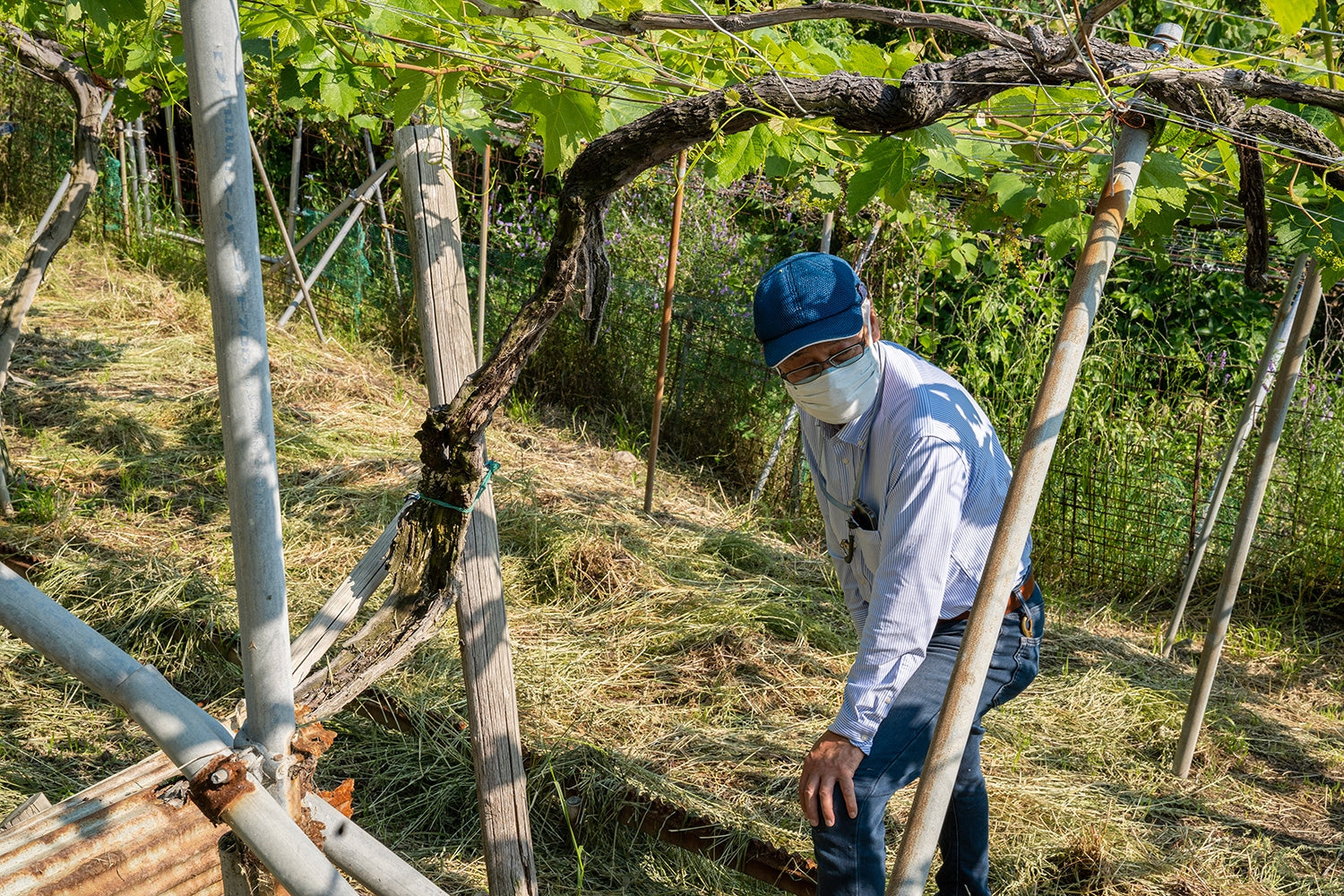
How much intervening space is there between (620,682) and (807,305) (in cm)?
215

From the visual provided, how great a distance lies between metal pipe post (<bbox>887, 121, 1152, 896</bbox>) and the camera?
1.54 meters

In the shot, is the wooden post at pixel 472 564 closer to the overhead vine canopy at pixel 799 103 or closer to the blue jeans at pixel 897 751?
the overhead vine canopy at pixel 799 103

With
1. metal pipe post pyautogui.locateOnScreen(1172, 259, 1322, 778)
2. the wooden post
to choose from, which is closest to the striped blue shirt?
the wooden post

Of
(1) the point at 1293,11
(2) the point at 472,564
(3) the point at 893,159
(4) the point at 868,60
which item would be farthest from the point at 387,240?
(1) the point at 1293,11

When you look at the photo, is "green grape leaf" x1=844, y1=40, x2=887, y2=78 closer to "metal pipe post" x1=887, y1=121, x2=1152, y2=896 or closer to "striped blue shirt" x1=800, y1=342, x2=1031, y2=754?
"striped blue shirt" x1=800, y1=342, x2=1031, y2=754

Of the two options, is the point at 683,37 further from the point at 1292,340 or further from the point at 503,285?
the point at 503,285

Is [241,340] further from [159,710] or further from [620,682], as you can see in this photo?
[620,682]

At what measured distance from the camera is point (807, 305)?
77.5 inches

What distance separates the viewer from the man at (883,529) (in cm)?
186

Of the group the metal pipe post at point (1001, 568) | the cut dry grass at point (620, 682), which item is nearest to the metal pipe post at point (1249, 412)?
the cut dry grass at point (620, 682)

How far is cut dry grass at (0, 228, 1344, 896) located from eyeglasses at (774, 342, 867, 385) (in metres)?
1.55

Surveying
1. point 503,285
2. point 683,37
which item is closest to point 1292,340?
point 683,37

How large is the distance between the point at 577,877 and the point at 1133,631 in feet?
9.93

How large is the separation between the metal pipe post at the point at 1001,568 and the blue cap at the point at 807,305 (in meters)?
0.50
